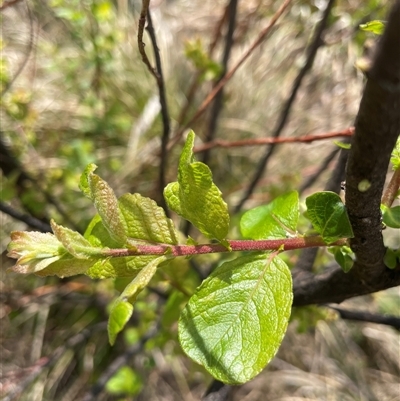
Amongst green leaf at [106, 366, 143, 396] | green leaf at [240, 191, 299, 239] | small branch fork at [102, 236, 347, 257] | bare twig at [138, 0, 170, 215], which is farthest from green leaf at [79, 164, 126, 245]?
green leaf at [106, 366, 143, 396]

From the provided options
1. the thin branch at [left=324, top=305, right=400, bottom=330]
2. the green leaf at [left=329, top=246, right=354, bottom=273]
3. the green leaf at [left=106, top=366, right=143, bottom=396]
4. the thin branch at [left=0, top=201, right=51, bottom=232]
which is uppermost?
the green leaf at [left=329, top=246, right=354, bottom=273]

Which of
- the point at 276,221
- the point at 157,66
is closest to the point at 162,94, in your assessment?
the point at 157,66

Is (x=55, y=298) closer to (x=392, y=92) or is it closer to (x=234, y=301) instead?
(x=234, y=301)

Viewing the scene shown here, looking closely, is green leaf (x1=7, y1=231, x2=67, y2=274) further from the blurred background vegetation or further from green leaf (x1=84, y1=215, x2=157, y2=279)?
the blurred background vegetation

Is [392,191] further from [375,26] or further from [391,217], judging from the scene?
[375,26]

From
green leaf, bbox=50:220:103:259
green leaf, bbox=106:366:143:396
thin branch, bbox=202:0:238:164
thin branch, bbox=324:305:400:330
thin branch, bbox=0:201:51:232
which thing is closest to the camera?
green leaf, bbox=50:220:103:259
